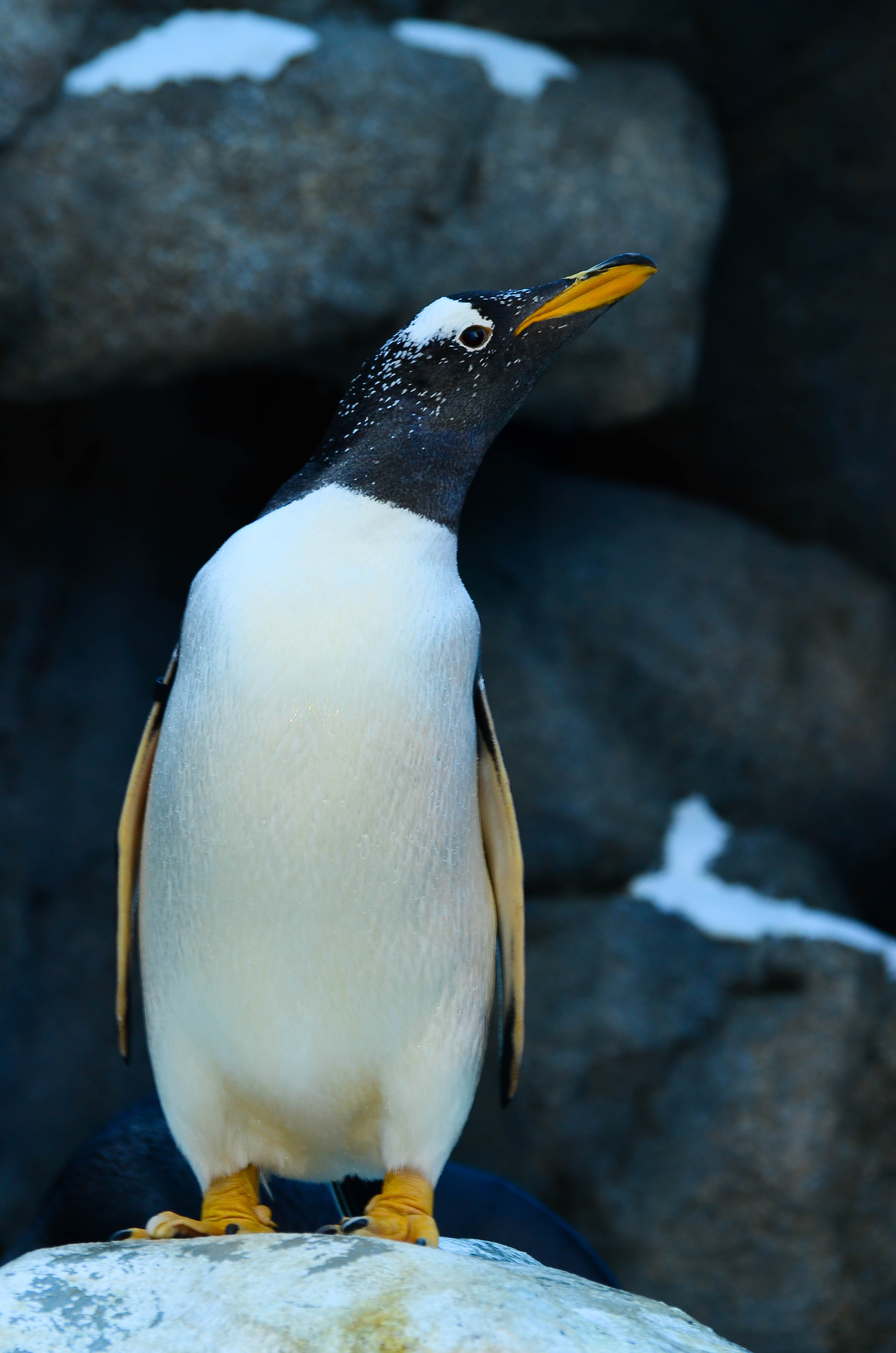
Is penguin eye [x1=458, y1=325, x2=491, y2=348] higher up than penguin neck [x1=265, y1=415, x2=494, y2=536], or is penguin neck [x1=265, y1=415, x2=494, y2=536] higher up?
penguin eye [x1=458, y1=325, x2=491, y2=348]

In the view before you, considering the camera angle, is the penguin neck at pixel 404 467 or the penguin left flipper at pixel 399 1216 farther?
the penguin neck at pixel 404 467

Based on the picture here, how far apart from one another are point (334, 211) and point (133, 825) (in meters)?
2.32

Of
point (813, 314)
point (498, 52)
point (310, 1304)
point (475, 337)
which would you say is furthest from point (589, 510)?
point (310, 1304)

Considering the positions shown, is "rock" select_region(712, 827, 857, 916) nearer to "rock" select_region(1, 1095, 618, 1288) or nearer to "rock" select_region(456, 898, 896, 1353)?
"rock" select_region(456, 898, 896, 1353)

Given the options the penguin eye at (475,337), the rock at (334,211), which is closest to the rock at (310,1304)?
the penguin eye at (475,337)

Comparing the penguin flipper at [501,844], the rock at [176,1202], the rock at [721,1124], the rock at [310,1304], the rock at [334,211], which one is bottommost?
the rock at [721,1124]

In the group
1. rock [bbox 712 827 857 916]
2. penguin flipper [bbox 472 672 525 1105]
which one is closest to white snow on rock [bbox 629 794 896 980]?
rock [bbox 712 827 857 916]

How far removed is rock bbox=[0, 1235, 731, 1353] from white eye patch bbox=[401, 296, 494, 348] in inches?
44.8

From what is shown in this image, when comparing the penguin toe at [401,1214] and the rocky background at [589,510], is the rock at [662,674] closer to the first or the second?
the rocky background at [589,510]

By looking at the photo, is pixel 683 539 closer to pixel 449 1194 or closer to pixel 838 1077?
pixel 838 1077

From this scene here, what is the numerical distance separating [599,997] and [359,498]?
257cm

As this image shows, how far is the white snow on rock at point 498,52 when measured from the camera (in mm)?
3967

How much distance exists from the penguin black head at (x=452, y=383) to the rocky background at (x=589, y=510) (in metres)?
1.94

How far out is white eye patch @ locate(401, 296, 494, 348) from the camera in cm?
191
